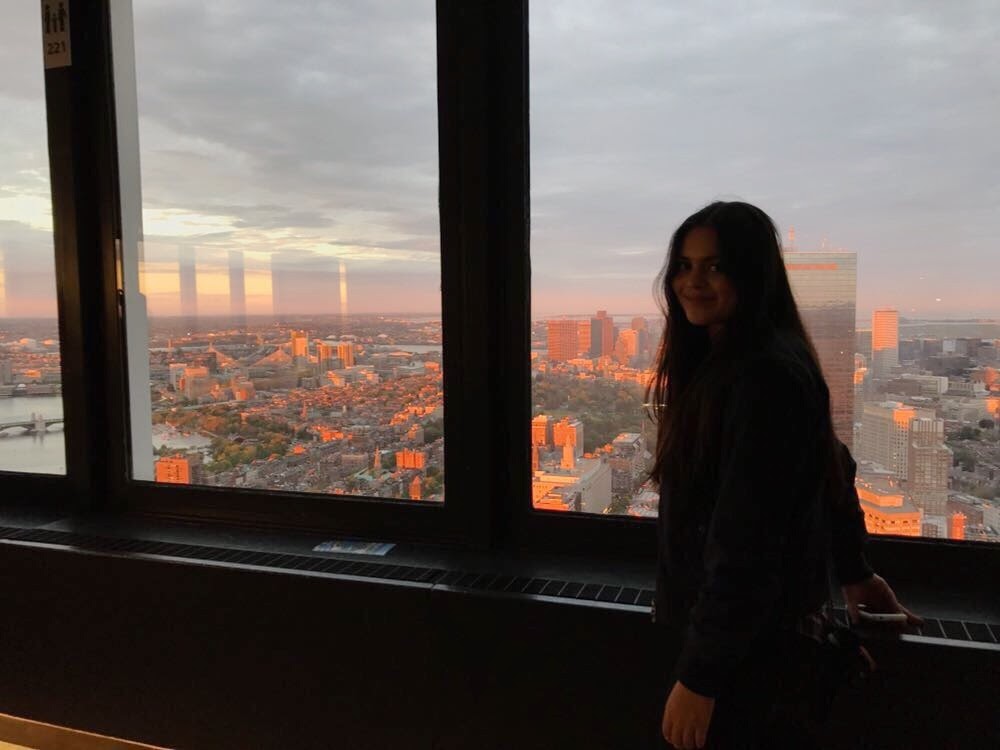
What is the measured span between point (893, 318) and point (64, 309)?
7.94 feet

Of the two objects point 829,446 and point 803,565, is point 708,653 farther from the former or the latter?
point 829,446

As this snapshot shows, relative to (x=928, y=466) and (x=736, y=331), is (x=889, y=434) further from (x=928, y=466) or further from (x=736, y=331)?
(x=736, y=331)

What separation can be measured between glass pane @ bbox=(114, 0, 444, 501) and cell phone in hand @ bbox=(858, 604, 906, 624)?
111 centimetres

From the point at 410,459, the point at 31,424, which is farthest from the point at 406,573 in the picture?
the point at 31,424

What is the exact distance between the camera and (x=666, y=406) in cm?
127

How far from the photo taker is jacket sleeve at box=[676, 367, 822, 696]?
1.01m

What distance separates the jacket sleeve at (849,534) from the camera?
1289 millimetres

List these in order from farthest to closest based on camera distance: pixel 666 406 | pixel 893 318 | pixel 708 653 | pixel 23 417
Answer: pixel 23 417
pixel 893 318
pixel 666 406
pixel 708 653

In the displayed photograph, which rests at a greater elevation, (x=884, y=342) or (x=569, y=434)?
(x=884, y=342)

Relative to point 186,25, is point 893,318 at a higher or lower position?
lower

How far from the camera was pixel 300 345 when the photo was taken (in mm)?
2217

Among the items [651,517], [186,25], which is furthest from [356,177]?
[651,517]

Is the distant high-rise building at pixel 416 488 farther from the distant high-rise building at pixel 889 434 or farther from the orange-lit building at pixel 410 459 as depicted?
the distant high-rise building at pixel 889 434

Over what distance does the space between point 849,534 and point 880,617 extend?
0.50 ft
